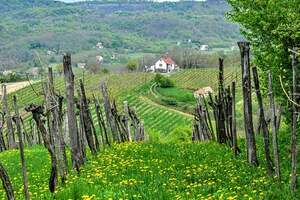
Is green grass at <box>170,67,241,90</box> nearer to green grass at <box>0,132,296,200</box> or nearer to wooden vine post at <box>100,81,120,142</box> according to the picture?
wooden vine post at <box>100,81,120,142</box>

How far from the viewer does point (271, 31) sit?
17422mm

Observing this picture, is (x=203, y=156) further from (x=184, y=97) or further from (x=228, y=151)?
(x=184, y=97)

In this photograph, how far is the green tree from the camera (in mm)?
17359

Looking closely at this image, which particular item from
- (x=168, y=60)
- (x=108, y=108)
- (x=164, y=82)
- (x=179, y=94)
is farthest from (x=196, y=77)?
(x=108, y=108)

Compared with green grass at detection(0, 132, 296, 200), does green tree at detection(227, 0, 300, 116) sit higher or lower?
higher

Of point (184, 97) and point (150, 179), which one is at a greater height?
point (150, 179)

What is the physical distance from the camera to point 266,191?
10.0 m

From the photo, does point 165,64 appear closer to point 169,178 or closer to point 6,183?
point 169,178

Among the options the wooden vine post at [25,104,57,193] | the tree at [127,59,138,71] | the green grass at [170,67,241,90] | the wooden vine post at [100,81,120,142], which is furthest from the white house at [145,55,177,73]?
the wooden vine post at [25,104,57,193]

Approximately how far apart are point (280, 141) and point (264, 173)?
8911 mm

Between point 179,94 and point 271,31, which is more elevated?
point 271,31

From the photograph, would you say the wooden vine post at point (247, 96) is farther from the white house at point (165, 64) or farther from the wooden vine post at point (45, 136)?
the white house at point (165, 64)

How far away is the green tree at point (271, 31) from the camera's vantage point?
17.4m

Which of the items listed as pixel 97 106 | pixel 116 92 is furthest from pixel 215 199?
pixel 116 92
